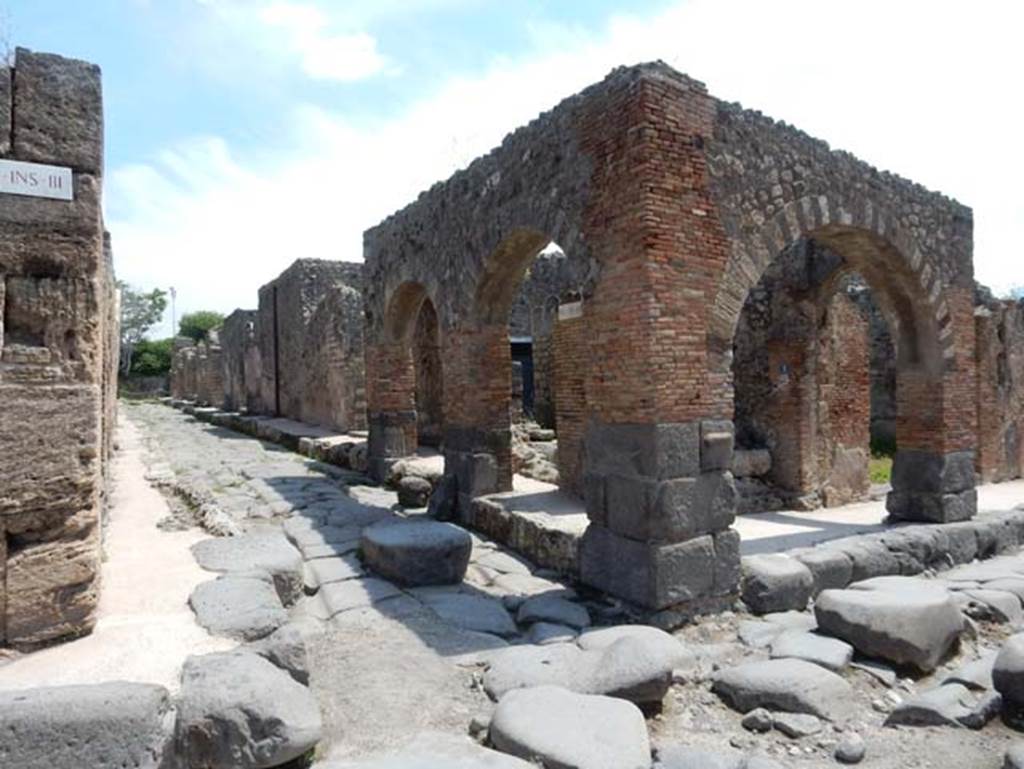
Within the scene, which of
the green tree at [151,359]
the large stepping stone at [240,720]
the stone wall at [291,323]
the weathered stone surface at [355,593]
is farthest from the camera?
the green tree at [151,359]

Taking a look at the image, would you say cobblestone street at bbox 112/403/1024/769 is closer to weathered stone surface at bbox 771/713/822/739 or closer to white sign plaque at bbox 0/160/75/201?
weathered stone surface at bbox 771/713/822/739

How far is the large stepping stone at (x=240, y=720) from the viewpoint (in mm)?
2914

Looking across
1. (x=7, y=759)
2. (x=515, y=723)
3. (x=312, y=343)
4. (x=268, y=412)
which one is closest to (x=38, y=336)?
(x=7, y=759)

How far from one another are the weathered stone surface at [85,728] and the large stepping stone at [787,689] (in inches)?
127

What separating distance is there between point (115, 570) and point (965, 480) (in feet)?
28.2

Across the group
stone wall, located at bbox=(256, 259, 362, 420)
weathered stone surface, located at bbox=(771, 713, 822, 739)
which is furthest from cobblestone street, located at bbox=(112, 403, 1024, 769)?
stone wall, located at bbox=(256, 259, 362, 420)

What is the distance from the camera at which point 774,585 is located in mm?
5750

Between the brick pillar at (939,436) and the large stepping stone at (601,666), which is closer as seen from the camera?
the large stepping stone at (601,666)

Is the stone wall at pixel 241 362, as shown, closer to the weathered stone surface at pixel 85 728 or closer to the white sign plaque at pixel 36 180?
the white sign plaque at pixel 36 180

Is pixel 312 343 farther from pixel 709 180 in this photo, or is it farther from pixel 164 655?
pixel 164 655

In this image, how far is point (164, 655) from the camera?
136 inches

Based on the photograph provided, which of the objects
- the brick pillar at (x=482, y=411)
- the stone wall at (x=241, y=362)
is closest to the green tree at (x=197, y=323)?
the stone wall at (x=241, y=362)

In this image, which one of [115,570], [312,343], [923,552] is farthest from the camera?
[312,343]

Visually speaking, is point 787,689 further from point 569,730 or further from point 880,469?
point 880,469
